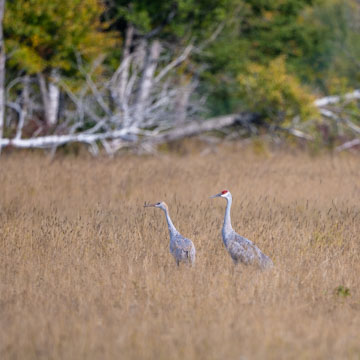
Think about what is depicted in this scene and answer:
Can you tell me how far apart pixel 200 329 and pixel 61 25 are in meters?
14.3

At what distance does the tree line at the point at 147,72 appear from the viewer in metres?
18.5

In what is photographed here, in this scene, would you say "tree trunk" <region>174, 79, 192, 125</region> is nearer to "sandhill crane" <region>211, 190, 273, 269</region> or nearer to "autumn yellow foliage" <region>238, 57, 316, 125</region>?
"autumn yellow foliage" <region>238, 57, 316, 125</region>

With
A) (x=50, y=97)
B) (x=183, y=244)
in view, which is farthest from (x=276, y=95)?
(x=183, y=244)

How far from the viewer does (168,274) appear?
7.43m

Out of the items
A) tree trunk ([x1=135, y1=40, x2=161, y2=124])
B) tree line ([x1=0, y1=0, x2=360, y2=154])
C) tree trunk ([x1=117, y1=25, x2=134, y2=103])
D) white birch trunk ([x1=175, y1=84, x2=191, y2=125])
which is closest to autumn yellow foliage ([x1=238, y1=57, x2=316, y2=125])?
tree line ([x1=0, y1=0, x2=360, y2=154])

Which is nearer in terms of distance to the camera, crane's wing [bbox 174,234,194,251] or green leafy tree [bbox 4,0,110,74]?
crane's wing [bbox 174,234,194,251]

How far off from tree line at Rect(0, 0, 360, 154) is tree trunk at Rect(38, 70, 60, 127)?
0.03 metres

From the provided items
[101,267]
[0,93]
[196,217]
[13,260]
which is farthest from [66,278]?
[0,93]

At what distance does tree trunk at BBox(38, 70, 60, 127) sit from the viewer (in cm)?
2005

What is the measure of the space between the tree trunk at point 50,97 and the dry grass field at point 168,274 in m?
6.65

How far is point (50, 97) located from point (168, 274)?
14404 millimetres

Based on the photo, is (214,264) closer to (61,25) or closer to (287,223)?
(287,223)

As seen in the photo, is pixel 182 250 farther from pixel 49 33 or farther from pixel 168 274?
pixel 49 33

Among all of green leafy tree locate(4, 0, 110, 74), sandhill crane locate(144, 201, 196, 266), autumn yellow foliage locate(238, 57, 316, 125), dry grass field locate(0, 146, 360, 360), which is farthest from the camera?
autumn yellow foliage locate(238, 57, 316, 125)
